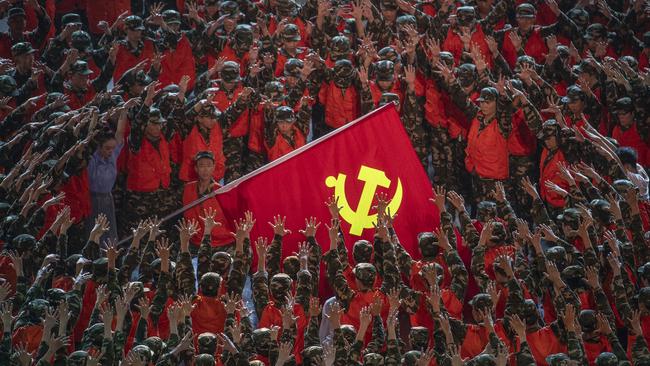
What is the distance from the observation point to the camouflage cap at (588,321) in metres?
13.6

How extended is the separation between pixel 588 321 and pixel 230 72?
5.65 metres

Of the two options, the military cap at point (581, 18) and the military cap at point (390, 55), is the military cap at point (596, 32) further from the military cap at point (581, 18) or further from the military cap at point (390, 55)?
the military cap at point (390, 55)

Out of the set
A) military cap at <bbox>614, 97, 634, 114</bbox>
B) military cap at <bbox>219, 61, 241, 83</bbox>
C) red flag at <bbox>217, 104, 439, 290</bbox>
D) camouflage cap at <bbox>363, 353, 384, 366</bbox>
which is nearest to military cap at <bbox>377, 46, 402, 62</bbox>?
military cap at <bbox>219, 61, 241, 83</bbox>

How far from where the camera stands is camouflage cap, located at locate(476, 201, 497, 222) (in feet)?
51.0

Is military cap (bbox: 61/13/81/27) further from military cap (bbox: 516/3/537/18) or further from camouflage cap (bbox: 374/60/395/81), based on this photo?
military cap (bbox: 516/3/537/18)

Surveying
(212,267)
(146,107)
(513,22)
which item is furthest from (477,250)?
(513,22)

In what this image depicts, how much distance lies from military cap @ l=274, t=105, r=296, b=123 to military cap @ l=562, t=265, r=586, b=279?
3.95 metres

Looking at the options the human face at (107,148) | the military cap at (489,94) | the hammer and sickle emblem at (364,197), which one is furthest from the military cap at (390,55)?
the human face at (107,148)

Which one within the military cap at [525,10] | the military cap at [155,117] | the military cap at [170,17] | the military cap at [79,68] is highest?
the military cap at [155,117]

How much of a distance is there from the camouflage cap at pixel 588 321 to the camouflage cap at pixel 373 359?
1.86 metres

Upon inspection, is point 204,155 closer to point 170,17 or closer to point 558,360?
point 170,17

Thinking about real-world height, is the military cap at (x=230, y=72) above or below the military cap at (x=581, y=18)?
above

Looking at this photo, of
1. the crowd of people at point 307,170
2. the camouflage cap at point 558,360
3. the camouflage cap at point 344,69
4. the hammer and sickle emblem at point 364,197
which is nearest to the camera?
the camouflage cap at point 558,360

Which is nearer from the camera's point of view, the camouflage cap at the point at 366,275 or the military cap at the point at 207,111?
the camouflage cap at the point at 366,275
